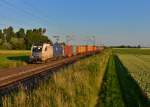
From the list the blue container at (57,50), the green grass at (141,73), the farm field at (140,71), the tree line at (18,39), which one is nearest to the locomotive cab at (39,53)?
the blue container at (57,50)

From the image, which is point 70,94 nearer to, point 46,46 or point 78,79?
point 78,79

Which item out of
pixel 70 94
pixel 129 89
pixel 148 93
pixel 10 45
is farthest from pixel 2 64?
pixel 10 45

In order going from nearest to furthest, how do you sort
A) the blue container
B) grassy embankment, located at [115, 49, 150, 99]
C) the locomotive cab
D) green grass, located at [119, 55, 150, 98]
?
green grass, located at [119, 55, 150, 98] → grassy embankment, located at [115, 49, 150, 99] → the locomotive cab → the blue container

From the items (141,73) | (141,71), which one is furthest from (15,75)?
(141,71)

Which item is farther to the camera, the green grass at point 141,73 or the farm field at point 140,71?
the green grass at point 141,73

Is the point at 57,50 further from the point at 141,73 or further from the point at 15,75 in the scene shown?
the point at 15,75

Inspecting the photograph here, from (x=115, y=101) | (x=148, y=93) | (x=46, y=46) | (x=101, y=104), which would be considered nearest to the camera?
(x=101, y=104)

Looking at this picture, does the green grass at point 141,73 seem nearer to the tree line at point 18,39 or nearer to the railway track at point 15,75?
the railway track at point 15,75

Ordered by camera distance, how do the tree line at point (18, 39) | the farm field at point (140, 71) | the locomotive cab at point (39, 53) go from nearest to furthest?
the farm field at point (140, 71)
the locomotive cab at point (39, 53)
the tree line at point (18, 39)

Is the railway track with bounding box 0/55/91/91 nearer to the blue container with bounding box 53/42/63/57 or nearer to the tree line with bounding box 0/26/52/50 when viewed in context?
the blue container with bounding box 53/42/63/57

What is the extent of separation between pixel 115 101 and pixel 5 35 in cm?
13155

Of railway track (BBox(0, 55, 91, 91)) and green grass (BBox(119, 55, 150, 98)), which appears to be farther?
railway track (BBox(0, 55, 91, 91))

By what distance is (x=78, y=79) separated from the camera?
18.1 metres

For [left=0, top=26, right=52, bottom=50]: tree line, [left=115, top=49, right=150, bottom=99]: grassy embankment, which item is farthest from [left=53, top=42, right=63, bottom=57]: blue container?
[left=0, top=26, right=52, bottom=50]: tree line
